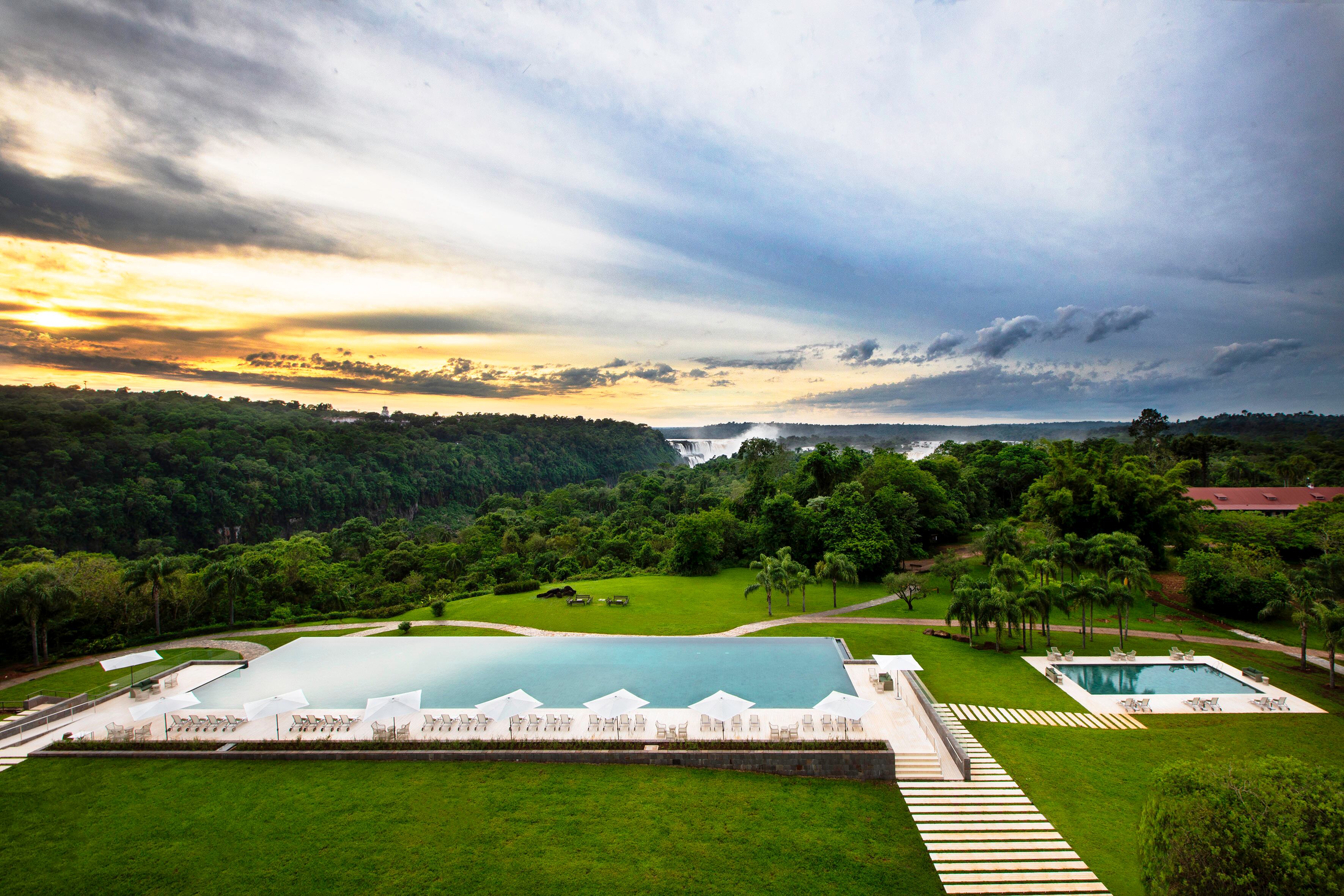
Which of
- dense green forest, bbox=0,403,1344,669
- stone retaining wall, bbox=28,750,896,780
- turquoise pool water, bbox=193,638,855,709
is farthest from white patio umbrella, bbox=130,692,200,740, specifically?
dense green forest, bbox=0,403,1344,669

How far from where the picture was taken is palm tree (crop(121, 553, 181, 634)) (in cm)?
2838

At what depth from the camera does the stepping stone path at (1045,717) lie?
1870cm

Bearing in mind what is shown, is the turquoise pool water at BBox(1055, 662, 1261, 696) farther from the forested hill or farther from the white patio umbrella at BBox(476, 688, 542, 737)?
the forested hill

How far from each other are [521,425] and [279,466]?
71792 mm

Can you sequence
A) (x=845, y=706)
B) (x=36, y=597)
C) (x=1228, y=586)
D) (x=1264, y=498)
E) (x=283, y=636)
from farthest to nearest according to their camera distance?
(x=1264, y=498)
(x=283, y=636)
(x=1228, y=586)
(x=36, y=597)
(x=845, y=706)

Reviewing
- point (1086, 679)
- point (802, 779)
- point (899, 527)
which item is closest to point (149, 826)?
point (802, 779)

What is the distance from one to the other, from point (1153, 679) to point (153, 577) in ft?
147

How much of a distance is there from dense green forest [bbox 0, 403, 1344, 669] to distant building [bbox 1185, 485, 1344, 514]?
3.58 m

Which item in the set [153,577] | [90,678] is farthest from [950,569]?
[153,577]

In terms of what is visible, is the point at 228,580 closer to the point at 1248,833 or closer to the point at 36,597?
the point at 36,597

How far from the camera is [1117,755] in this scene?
16750mm

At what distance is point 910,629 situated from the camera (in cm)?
2838

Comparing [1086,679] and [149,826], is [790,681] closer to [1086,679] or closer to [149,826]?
[1086,679]

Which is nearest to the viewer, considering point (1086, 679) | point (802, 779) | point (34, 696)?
point (802, 779)
